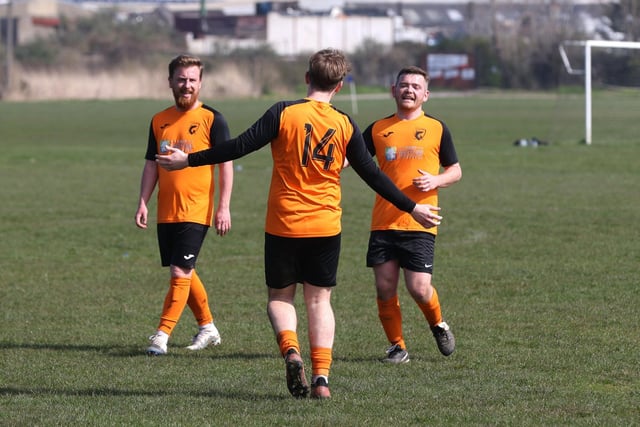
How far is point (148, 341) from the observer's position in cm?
875

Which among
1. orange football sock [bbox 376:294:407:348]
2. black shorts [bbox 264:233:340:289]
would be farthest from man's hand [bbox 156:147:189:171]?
orange football sock [bbox 376:294:407:348]

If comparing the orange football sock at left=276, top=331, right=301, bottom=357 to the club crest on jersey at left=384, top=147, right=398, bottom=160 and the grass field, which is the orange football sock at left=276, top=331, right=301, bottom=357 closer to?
the grass field

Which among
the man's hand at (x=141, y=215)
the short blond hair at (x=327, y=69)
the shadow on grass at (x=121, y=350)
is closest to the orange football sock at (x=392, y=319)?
the shadow on grass at (x=121, y=350)

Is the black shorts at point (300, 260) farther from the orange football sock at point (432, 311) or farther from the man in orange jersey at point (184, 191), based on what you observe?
the man in orange jersey at point (184, 191)

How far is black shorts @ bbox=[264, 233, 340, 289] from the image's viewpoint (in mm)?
6434

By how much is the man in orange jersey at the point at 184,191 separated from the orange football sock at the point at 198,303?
0.08 metres

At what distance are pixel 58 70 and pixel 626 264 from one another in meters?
66.8

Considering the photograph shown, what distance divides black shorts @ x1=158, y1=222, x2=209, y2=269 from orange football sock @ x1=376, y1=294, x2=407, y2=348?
4.57 ft

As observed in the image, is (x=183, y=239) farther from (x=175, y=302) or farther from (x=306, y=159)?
(x=306, y=159)

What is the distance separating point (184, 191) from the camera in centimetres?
840

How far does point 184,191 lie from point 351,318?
6.43 feet

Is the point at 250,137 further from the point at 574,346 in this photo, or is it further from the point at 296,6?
the point at 296,6

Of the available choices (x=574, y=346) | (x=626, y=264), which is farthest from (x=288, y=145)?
(x=626, y=264)

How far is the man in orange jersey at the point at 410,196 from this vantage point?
7.81 m
